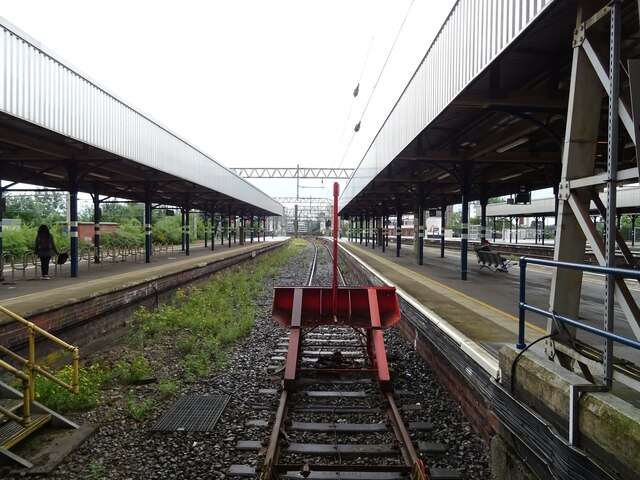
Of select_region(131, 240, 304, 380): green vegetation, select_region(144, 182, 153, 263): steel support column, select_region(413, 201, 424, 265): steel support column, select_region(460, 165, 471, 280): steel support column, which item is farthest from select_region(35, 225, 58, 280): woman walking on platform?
select_region(413, 201, 424, 265): steel support column

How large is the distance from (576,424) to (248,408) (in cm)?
365

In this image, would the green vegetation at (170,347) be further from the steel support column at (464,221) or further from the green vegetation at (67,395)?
the steel support column at (464,221)

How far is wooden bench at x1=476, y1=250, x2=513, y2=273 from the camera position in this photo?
16.5 metres

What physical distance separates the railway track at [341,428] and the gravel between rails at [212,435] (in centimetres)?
18

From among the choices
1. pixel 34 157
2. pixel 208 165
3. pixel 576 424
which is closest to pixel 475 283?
pixel 576 424

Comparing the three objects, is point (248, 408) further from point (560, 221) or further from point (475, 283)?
point (475, 283)

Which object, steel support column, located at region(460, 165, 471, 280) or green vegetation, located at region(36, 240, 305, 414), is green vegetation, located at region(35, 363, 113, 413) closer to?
green vegetation, located at region(36, 240, 305, 414)

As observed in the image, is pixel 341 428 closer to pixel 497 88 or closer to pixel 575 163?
pixel 575 163

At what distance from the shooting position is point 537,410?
3.57m

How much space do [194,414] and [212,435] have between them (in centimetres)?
63

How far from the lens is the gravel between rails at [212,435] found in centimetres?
415

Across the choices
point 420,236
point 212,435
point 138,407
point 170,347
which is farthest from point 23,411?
point 420,236

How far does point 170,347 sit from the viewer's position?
8.64 meters

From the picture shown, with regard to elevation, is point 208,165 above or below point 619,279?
above
